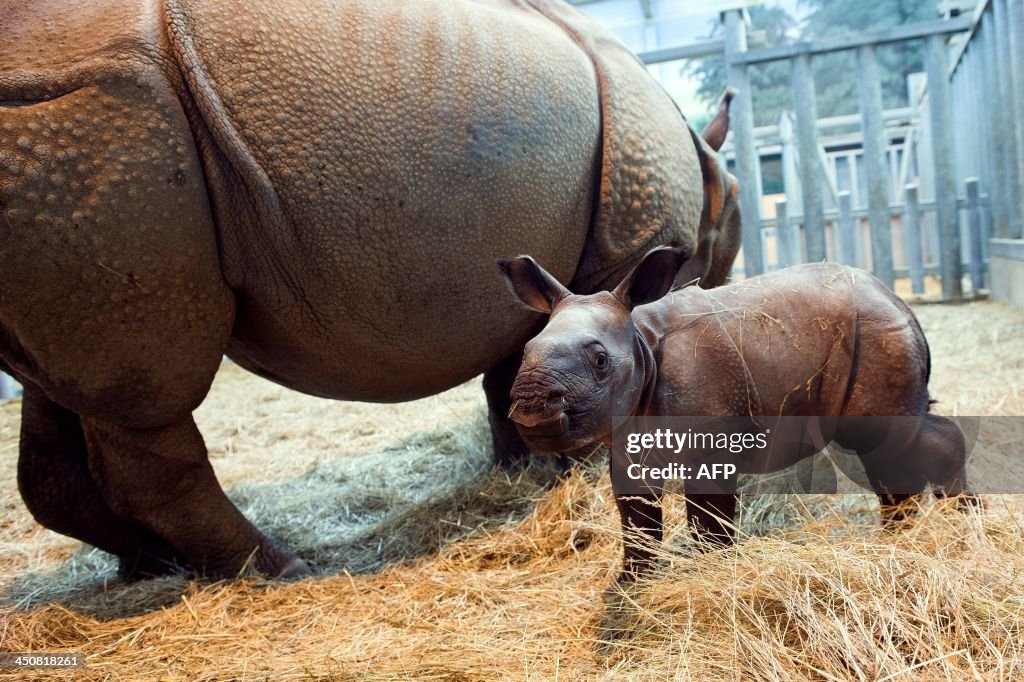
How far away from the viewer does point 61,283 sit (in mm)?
2438

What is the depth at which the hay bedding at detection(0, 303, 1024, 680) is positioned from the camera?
1.89 m

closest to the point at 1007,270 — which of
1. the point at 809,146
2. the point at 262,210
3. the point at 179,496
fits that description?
the point at 809,146

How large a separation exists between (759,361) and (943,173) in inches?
248

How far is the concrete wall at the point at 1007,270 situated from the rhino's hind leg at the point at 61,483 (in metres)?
6.02

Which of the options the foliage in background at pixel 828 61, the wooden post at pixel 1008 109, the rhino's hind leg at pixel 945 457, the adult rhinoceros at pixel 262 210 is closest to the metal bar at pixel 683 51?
the foliage in background at pixel 828 61

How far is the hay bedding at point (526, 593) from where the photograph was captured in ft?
6.20

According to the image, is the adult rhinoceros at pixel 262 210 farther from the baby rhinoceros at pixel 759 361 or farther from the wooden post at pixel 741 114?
the wooden post at pixel 741 114

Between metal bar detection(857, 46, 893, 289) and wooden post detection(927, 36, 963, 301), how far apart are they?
0.45m

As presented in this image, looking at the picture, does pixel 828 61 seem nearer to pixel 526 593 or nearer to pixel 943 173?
pixel 943 173

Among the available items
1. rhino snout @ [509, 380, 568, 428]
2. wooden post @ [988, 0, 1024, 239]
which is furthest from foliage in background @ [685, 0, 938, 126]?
rhino snout @ [509, 380, 568, 428]

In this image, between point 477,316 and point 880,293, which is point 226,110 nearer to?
point 477,316

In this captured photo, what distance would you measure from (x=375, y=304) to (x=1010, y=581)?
2.02 metres

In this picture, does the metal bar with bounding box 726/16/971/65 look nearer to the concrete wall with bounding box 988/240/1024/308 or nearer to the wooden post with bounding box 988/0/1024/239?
the wooden post with bounding box 988/0/1024/239

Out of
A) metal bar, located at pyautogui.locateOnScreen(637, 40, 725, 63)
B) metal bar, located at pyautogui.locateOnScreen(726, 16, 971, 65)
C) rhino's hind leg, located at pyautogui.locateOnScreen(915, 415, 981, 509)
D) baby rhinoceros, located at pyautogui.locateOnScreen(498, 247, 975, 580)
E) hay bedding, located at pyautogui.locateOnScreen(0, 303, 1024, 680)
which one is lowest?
hay bedding, located at pyautogui.locateOnScreen(0, 303, 1024, 680)
